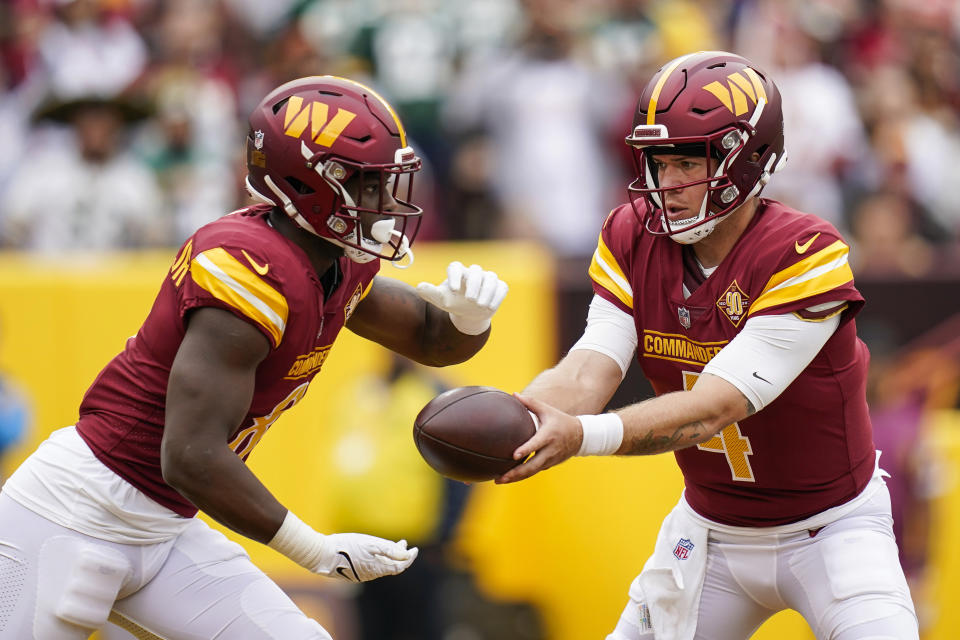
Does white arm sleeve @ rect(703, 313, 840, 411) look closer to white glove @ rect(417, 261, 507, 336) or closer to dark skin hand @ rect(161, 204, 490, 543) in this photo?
white glove @ rect(417, 261, 507, 336)

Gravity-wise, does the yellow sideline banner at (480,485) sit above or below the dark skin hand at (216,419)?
below

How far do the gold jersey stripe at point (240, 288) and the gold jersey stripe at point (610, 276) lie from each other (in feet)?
3.24

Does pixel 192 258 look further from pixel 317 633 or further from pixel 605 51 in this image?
pixel 605 51

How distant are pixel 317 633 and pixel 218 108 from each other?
546cm

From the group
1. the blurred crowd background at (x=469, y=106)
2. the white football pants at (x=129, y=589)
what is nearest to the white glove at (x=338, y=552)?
the white football pants at (x=129, y=589)

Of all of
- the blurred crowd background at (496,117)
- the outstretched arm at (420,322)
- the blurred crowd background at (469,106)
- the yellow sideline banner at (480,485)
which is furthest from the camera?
the blurred crowd background at (469,106)

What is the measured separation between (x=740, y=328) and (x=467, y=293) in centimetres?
76

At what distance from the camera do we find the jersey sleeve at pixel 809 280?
347cm

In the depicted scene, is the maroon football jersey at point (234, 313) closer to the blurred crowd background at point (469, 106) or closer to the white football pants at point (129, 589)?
the white football pants at point (129, 589)

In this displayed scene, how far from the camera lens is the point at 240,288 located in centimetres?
330

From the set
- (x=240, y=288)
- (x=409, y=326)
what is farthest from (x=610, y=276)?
(x=240, y=288)

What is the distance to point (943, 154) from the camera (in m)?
8.85

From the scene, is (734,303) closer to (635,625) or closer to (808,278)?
(808,278)

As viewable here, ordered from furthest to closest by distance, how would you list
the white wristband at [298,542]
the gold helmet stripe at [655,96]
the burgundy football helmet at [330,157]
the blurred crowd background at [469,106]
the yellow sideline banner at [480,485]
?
the blurred crowd background at [469,106] → the yellow sideline banner at [480,485] → the gold helmet stripe at [655,96] → the burgundy football helmet at [330,157] → the white wristband at [298,542]
